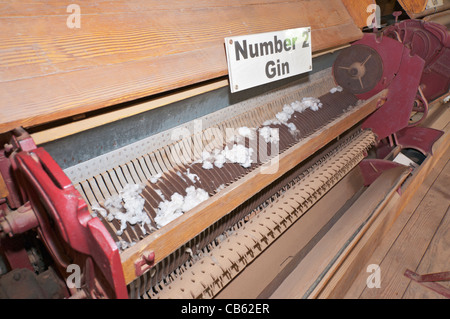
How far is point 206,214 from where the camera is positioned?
3.34 ft

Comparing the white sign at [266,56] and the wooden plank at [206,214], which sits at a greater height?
the white sign at [266,56]

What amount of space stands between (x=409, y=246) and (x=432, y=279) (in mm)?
322

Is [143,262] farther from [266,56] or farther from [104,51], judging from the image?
[266,56]

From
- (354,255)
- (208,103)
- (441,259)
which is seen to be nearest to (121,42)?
(208,103)

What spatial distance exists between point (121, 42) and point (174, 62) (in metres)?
0.21

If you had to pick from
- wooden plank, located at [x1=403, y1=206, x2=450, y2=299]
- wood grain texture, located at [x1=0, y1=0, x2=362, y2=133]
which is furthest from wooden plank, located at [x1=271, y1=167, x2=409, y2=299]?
wood grain texture, located at [x1=0, y1=0, x2=362, y2=133]

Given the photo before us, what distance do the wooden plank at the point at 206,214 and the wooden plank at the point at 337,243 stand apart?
0.49 meters

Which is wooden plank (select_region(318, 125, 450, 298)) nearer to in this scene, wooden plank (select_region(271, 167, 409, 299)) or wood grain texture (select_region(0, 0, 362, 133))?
wooden plank (select_region(271, 167, 409, 299))

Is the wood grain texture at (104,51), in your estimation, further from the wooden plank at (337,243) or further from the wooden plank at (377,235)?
the wooden plank at (377,235)

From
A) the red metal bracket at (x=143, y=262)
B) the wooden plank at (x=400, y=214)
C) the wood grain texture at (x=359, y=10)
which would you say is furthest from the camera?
the wood grain texture at (x=359, y=10)

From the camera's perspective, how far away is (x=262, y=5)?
1.62 metres

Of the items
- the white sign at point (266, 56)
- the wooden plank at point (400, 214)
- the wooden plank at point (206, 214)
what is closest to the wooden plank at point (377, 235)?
the wooden plank at point (400, 214)

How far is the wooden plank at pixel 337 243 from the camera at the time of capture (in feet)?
4.45

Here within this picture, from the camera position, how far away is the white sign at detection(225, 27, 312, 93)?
1.31 metres
